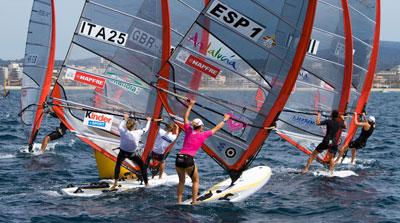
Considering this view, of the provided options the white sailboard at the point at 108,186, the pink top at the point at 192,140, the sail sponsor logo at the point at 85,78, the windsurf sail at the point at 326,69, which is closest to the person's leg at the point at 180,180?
the pink top at the point at 192,140

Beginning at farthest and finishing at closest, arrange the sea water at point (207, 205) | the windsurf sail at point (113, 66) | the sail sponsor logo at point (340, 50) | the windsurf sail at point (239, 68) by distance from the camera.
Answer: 1. the sail sponsor logo at point (340, 50)
2. the windsurf sail at point (113, 66)
3. the windsurf sail at point (239, 68)
4. the sea water at point (207, 205)

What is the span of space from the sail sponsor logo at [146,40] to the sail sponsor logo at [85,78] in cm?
126

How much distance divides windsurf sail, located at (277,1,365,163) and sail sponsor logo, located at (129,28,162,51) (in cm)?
412

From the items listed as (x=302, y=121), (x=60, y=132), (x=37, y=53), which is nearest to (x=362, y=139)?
(x=302, y=121)

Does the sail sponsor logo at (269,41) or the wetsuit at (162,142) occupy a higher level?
the sail sponsor logo at (269,41)

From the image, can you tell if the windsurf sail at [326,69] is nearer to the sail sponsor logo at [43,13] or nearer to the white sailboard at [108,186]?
the white sailboard at [108,186]

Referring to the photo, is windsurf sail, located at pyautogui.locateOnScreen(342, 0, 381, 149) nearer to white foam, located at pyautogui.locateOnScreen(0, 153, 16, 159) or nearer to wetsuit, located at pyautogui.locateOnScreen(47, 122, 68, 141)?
wetsuit, located at pyautogui.locateOnScreen(47, 122, 68, 141)

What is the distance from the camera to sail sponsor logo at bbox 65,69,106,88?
1423 centimetres

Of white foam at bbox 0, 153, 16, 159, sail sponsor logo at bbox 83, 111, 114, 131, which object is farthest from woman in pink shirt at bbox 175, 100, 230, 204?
white foam at bbox 0, 153, 16, 159

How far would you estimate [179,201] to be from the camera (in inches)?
456

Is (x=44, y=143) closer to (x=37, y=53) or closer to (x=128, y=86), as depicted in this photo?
(x=37, y=53)

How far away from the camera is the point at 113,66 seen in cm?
1433

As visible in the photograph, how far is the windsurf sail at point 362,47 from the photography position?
1723 centimetres

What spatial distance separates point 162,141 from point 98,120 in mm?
1362
